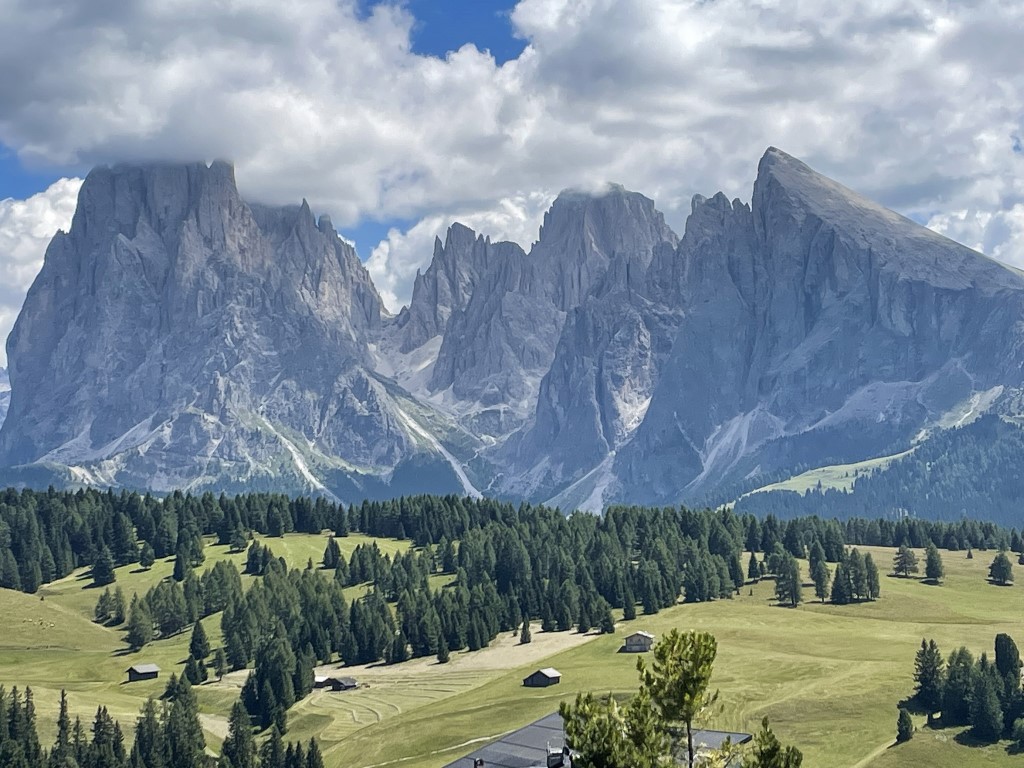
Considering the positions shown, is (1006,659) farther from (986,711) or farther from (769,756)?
(769,756)

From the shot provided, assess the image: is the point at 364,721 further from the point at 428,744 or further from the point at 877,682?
the point at 877,682

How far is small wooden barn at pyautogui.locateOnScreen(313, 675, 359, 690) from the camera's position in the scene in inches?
7603

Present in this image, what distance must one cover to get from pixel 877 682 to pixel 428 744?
55973mm

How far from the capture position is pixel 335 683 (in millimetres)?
195000

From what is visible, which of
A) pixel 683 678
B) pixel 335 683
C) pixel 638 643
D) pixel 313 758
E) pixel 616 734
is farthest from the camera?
pixel 335 683

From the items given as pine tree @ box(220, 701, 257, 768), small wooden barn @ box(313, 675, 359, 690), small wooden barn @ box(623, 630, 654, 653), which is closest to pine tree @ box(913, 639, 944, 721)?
small wooden barn @ box(623, 630, 654, 653)

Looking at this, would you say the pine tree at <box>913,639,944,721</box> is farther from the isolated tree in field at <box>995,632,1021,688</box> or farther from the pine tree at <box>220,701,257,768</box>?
the pine tree at <box>220,701,257,768</box>

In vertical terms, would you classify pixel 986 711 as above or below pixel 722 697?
above

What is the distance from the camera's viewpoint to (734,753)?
49.5 meters

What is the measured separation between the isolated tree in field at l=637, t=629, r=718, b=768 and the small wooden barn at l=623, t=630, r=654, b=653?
5604 inches

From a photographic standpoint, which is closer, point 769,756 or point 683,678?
point 769,756

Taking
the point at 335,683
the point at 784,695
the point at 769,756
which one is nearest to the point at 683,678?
the point at 769,756

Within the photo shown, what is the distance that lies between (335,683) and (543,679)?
4072 cm

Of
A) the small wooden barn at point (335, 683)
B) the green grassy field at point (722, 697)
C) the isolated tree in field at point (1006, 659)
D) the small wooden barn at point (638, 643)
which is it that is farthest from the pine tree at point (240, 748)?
the isolated tree in field at point (1006, 659)
